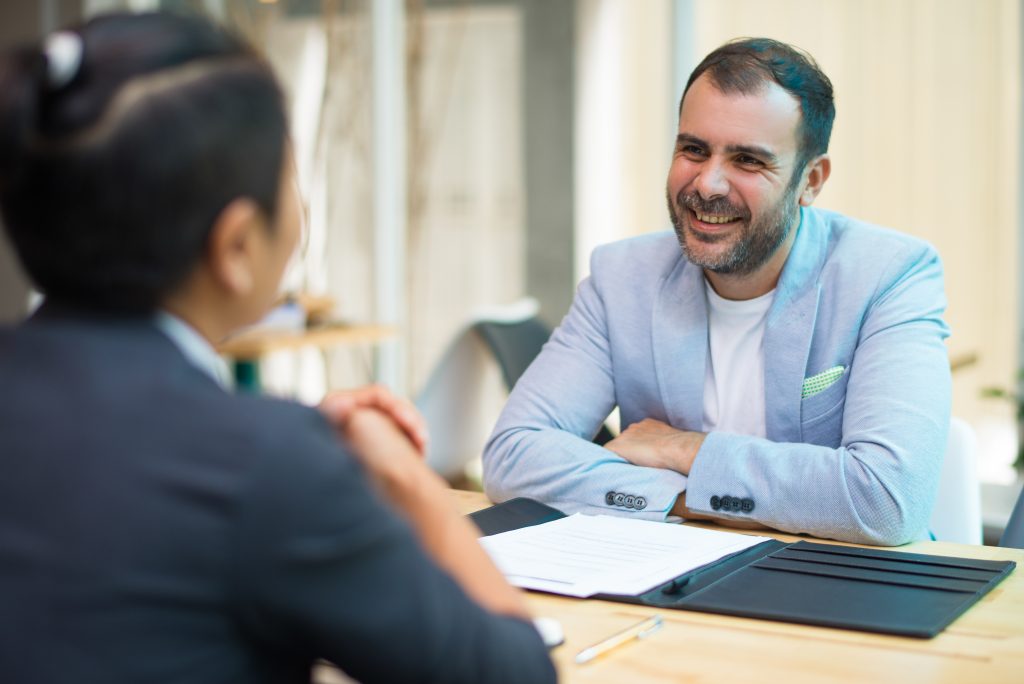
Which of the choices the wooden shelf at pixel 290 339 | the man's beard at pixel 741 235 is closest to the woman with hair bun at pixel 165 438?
the man's beard at pixel 741 235

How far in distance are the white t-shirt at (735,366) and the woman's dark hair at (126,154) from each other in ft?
5.01

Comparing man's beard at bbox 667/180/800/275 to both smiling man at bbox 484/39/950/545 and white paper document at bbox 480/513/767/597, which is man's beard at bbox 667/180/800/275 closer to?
smiling man at bbox 484/39/950/545

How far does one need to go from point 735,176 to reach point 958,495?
2.30 feet

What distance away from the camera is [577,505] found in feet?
5.96

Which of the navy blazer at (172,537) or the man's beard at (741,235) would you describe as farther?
the man's beard at (741,235)

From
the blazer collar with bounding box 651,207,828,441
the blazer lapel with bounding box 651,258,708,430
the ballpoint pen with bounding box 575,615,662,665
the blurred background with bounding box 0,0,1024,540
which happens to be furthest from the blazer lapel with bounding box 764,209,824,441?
the blurred background with bounding box 0,0,1024,540

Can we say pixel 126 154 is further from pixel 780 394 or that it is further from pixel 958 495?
pixel 958 495

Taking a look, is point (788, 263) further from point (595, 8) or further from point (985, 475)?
point (595, 8)

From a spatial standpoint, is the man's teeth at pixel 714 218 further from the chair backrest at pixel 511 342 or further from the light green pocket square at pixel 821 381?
the chair backrest at pixel 511 342

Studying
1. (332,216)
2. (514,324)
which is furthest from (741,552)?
(332,216)

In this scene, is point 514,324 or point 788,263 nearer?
point 788,263

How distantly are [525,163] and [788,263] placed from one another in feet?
11.4

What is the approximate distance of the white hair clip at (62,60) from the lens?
74 centimetres

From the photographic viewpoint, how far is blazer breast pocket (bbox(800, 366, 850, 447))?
2.05 m
